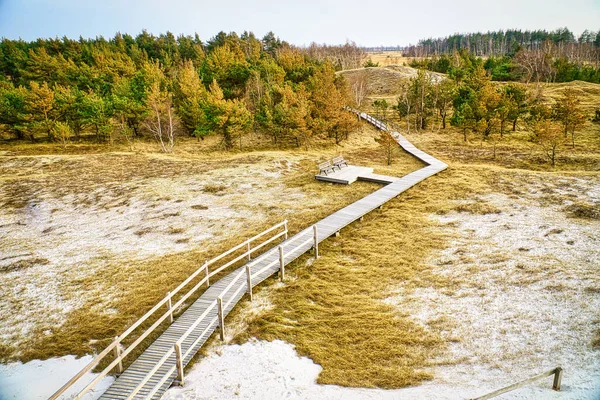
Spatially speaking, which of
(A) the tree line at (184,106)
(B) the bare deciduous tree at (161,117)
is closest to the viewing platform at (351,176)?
(A) the tree line at (184,106)

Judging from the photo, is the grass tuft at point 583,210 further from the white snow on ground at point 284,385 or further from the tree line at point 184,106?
the tree line at point 184,106

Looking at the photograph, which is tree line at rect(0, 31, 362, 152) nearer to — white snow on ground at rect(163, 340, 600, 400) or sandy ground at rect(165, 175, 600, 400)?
sandy ground at rect(165, 175, 600, 400)

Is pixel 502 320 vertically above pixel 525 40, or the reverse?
pixel 525 40

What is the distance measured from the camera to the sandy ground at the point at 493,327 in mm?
7934

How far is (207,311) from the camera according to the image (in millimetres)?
9078

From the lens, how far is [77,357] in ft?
31.2

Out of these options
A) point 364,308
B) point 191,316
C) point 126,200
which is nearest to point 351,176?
point 364,308

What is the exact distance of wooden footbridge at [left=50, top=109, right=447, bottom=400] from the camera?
788 cm

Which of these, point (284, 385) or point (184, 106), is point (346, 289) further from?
point (184, 106)

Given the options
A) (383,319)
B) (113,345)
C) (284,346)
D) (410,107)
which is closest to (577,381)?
(383,319)

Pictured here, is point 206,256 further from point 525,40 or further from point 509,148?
point 525,40

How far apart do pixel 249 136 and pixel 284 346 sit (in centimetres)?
3453

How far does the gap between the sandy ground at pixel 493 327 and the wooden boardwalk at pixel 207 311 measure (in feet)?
1.67

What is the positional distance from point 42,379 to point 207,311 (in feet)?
13.6
